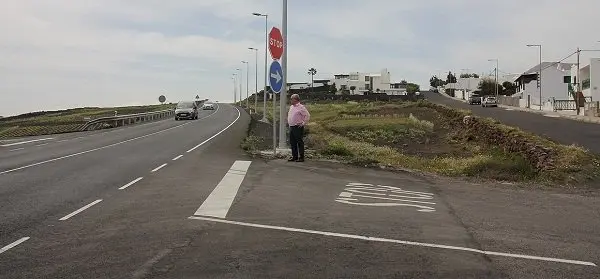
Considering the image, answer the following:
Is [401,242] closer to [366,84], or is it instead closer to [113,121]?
[113,121]

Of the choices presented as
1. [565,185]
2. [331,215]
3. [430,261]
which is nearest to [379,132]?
[565,185]

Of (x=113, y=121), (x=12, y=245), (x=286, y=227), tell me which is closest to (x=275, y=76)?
(x=286, y=227)

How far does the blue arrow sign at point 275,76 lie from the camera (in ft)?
59.3

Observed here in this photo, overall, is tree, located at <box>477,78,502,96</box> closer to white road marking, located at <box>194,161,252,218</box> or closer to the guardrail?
the guardrail

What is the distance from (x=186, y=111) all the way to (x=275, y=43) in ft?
148

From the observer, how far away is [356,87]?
7397 inches

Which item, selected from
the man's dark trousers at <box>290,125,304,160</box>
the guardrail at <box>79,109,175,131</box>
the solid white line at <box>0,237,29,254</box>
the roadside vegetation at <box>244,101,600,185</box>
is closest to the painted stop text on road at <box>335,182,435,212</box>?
the roadside vegetation at <box>244,101,600,185</box>

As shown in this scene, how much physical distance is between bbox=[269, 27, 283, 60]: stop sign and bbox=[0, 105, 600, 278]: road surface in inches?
194

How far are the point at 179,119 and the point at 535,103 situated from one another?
50860 mm

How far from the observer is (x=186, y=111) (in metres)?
62.0

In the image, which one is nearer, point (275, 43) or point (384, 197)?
point (384, 197)

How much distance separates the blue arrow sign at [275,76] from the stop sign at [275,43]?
0.32 m

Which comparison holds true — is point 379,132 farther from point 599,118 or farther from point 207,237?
point 207,237

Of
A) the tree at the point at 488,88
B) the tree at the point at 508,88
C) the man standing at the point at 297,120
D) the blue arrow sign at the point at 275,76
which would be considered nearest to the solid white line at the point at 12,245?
the man standing at the point at 297,120
